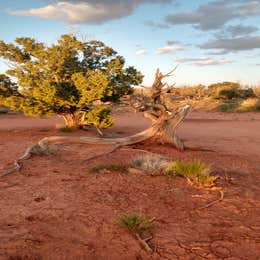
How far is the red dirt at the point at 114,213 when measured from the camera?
3457 mm

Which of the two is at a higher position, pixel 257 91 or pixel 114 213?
pixel 257 91

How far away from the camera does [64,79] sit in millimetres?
13055

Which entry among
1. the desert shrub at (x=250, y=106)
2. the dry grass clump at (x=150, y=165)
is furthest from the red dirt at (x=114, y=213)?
the desert shrub at (x=250, y=106)

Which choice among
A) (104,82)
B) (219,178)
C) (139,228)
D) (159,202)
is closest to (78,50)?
(104,82)

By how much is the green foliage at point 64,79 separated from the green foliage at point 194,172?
6194 millimetres

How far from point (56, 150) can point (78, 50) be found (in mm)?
5686

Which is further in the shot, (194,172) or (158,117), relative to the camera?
(158,117)

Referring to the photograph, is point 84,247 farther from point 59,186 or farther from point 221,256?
point 59,186

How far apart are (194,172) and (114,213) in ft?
7.17

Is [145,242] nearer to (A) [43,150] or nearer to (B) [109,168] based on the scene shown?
(B) [109,168]

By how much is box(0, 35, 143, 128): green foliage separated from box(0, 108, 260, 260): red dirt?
5005 millimetres

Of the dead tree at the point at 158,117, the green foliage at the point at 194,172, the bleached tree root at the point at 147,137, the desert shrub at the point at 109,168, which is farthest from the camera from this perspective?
the dead tree at the point at 158,117

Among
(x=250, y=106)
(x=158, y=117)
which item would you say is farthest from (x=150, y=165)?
(x=250, y=106)

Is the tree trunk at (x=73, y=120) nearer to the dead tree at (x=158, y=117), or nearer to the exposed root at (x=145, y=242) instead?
the dead tree at (x=158, y=117)
